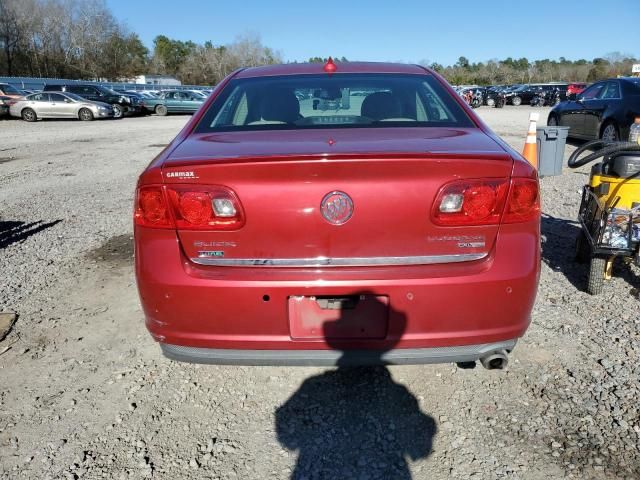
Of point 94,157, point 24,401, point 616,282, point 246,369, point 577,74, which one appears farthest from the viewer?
point 577,74

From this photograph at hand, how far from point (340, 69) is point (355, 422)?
2.15 m

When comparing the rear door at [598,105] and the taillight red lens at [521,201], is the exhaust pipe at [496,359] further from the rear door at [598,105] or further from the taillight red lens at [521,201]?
the rear door at [598,105]

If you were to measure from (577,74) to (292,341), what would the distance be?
11715 cm

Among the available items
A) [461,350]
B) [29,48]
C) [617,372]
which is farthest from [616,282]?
[29,48]

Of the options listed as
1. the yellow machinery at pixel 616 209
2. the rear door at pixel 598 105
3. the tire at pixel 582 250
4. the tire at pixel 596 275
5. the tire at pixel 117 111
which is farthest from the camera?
the tire at pixel 117 111

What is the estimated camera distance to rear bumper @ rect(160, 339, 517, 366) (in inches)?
81.5

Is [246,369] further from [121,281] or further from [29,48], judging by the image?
[29,48]

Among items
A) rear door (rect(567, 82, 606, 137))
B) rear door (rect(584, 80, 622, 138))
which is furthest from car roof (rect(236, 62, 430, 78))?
rear door (rect(567, 82, 606, 137))

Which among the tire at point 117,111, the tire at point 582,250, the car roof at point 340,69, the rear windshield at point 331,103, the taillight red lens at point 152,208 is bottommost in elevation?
the tire at point 582,250

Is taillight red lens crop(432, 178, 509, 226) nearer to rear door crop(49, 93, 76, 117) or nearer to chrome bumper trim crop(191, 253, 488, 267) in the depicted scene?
chrome bumper trim crop(191, 253, 488, 267)

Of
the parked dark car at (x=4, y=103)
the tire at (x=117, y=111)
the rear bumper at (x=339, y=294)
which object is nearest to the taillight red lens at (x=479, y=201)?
the rear bumper at (x=339, y=294)

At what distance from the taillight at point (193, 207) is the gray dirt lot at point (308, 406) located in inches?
39.9

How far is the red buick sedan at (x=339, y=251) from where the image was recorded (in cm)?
191

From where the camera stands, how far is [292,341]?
2.05 m
